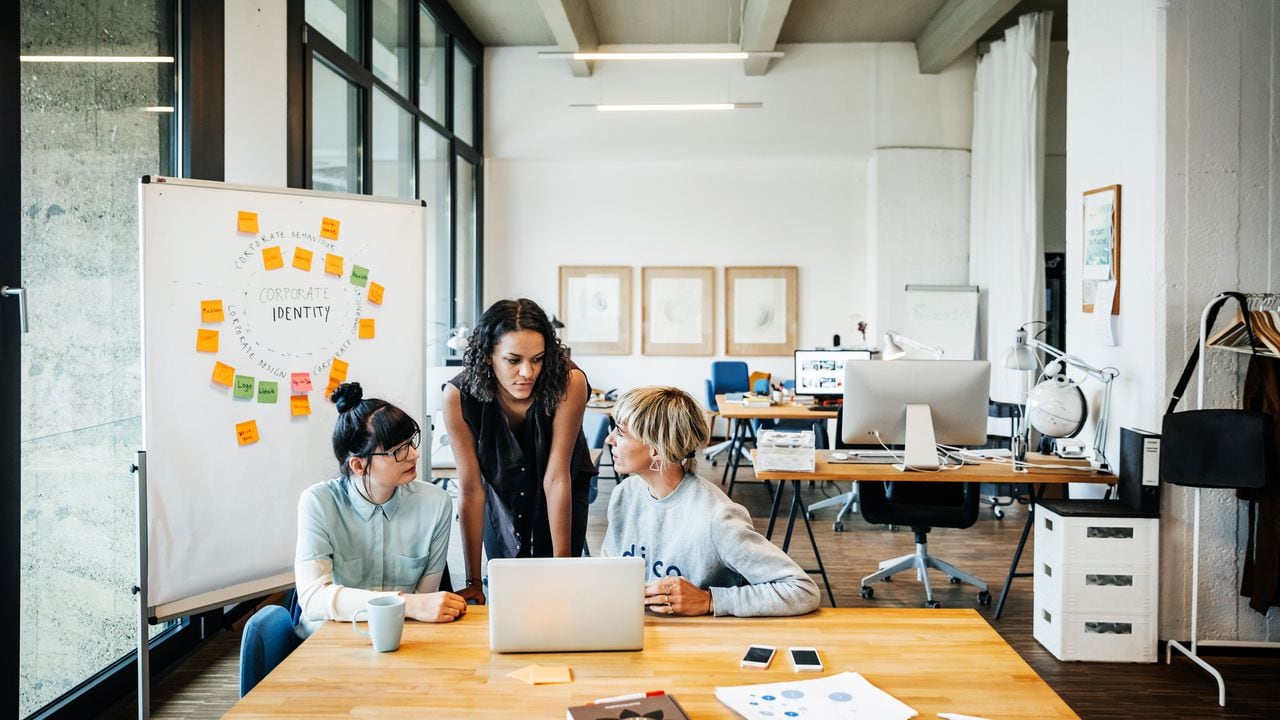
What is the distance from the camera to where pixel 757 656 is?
1656 millimetres

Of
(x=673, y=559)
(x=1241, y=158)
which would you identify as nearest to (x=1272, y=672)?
(x=1241, y=158)

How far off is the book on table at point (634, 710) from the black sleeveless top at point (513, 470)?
123cm

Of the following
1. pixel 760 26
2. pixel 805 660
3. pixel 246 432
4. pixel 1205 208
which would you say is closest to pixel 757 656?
Answer: pixel 805 660

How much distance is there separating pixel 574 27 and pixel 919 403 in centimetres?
491

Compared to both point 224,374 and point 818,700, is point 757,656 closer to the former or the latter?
point 818,700

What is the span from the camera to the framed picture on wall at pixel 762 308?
890 cm

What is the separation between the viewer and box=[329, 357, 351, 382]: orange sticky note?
313 centimetres

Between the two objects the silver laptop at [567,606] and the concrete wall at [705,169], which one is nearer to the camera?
the silver laptop at [567,606]

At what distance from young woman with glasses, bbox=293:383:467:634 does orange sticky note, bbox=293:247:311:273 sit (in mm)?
1045

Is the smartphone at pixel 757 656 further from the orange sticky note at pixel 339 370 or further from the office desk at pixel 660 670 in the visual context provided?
the orange sticky note at pixel 339 370

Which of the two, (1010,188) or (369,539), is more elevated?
(1010,188)

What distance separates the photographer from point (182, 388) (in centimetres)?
273

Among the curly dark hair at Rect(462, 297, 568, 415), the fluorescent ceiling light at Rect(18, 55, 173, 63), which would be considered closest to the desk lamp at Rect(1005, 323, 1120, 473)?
the curly dark hair at Rect(462, 297, 568, 415)

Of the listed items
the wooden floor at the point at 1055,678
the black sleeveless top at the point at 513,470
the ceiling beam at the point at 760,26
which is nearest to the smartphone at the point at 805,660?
the black sleeveless top at the point at 513,470
